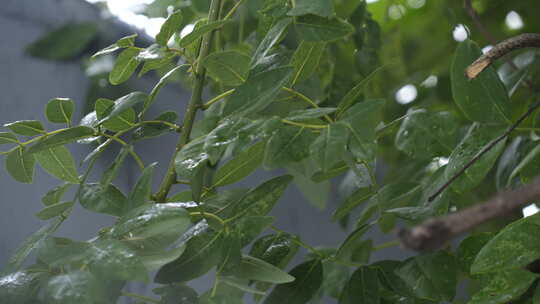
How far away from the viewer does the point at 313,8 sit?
1.25 feet

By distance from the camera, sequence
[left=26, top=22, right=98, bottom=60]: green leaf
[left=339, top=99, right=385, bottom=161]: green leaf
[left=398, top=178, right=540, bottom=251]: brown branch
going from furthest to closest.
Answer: [left=26, top=22, right=98, bottom=60]: green leaf
[left=339, top=99, right=385, bottom=161]: green leaf
[left=398, top=178, right=540, bottom=251]: brown branch

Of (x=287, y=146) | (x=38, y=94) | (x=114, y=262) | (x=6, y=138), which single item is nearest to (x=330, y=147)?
(x=287, y=146)

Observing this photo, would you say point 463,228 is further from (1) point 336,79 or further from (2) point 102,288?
(1) point 336,79

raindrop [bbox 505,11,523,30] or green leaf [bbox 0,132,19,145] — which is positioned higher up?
green leaf [bbox 0,132,19,145]

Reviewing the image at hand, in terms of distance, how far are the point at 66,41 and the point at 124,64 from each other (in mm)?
468

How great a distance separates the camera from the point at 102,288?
1.14ft

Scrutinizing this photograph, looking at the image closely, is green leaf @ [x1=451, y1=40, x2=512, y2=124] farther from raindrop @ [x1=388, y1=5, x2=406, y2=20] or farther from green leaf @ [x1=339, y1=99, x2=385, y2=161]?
raindrop @ [x1=388, y1=5, x2=406, y2=20]

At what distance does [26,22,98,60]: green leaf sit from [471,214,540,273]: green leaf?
672 mm

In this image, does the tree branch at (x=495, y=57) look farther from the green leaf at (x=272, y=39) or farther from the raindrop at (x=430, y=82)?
the raindrop at (x=430, y=82)

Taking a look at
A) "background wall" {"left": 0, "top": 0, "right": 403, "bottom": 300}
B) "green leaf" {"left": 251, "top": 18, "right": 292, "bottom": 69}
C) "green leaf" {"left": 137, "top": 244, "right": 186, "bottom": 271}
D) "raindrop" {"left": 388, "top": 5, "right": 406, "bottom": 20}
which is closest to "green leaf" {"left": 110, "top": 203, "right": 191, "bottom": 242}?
"green leaf" {"left": 137, "top": 244, "right": 186, "bottom": 271}

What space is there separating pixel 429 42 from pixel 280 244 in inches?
22.1

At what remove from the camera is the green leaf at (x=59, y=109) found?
454 mm

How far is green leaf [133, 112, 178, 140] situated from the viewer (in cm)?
47

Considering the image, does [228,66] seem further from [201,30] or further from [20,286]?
[20,286]
